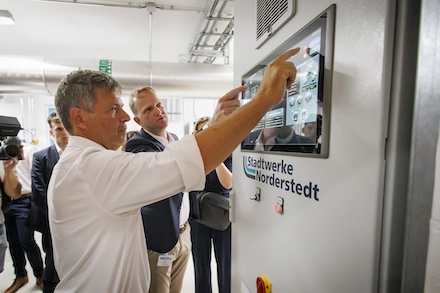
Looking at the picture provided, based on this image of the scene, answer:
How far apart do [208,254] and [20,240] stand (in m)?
1.97

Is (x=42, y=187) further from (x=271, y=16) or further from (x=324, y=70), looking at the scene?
(x=324, y=70)

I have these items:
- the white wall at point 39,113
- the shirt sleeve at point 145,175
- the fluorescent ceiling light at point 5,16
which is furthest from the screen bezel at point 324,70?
the white wall at point 39,113

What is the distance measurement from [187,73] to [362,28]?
2.21 meters

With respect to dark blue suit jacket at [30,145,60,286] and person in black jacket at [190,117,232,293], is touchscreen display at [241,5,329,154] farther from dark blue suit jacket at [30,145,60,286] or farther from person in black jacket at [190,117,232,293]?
dark blue suit jacket at [30,145,60,286]

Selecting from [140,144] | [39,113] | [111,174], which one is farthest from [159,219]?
[39,113]

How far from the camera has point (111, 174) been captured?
640 millimetres

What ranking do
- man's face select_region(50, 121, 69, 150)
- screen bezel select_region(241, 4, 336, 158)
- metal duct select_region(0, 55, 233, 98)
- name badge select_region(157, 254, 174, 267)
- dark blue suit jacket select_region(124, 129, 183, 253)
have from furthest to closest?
metal duct select_region(0, 55, 233, 98), man's face select_region(50, 121, 69, 150), name badge select_region(157, 254, 174, 267), dark blue suit jacket select_region(124, 129, 183, 253), screen bezel select_region(241, 4, 336, 158)

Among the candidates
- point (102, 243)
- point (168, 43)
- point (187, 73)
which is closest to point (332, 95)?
point (102, 243)

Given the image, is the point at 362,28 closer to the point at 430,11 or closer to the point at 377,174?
the point at 430,11

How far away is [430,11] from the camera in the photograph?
0.40 metres

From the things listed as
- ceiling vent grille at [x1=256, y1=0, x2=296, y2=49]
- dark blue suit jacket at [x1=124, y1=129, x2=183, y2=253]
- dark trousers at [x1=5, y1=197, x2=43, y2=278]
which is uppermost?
ceiling vent grille at [x1=256, y1=0, x2=296, y2=49]

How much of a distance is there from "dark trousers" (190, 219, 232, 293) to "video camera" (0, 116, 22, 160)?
1.33 m

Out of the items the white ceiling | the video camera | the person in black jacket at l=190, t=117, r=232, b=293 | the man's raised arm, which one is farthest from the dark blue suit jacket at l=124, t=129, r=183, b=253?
the white ceiling

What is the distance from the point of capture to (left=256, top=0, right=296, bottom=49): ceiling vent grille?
0.73m
